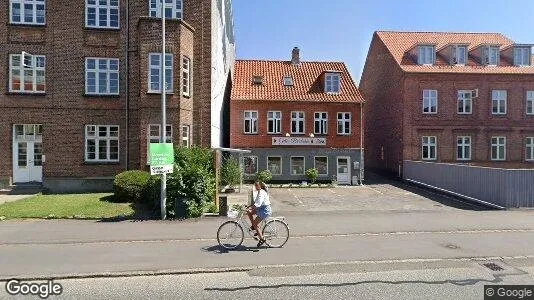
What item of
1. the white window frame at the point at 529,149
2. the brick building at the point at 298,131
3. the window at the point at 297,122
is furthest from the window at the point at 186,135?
the white window frame at the point at 529,149

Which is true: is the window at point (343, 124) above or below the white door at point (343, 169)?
above

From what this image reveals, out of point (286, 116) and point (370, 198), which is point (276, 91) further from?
point (370, 198)

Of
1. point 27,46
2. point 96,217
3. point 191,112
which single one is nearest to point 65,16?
point 27,46

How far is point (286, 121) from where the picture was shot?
998 inches

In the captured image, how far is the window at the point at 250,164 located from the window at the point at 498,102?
18.5 metres

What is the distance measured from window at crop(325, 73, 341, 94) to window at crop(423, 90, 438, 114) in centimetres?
664

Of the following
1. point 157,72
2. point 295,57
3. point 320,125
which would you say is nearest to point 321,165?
point 320,125

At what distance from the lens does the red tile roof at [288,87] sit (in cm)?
2556

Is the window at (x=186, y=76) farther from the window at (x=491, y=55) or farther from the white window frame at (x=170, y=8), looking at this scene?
the window at (x=491, y=55)

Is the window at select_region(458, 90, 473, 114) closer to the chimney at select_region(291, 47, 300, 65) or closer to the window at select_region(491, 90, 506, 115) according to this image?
the window at select_region(491, 90, 506, 115)

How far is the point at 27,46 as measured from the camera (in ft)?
63.3

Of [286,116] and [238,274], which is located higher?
[286,116]

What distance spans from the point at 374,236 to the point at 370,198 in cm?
854

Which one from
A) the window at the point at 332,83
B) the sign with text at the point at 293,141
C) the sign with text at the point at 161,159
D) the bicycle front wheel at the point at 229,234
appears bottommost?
the bicycle front wheel at the point at 229,234
